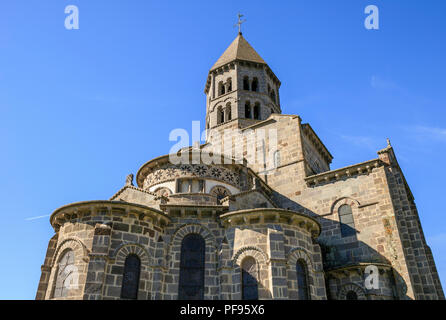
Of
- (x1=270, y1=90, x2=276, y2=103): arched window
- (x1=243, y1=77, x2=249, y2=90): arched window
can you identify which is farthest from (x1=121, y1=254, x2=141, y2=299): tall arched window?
(x1=270, y1=90, x2=276, y2=103): arched window

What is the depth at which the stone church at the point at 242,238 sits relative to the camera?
568 inches

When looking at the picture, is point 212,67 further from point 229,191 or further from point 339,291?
point 339,291

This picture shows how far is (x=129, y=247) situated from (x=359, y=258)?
38.5ft

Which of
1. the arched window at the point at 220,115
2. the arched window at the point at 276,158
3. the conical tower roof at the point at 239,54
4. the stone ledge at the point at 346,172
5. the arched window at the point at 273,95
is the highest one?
the conical tower roof at the point at 239,54

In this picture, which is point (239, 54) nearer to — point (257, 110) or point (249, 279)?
point (257, 110)

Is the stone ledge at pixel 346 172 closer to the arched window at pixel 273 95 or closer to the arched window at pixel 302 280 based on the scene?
the arched window at pixel 302 280

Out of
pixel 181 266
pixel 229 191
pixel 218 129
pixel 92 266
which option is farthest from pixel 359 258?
pixel 218 129

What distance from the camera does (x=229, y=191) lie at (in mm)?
20094

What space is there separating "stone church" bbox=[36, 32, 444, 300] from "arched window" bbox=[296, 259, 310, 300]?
0.14ft

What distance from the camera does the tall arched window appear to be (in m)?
14.1

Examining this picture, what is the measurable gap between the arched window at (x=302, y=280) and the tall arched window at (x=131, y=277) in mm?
6545

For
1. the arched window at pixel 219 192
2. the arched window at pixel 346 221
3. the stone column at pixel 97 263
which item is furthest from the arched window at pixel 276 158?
the stone column at pixel 97 263

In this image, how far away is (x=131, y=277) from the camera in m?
14.4

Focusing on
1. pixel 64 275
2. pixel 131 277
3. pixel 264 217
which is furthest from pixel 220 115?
pixel 64 275
